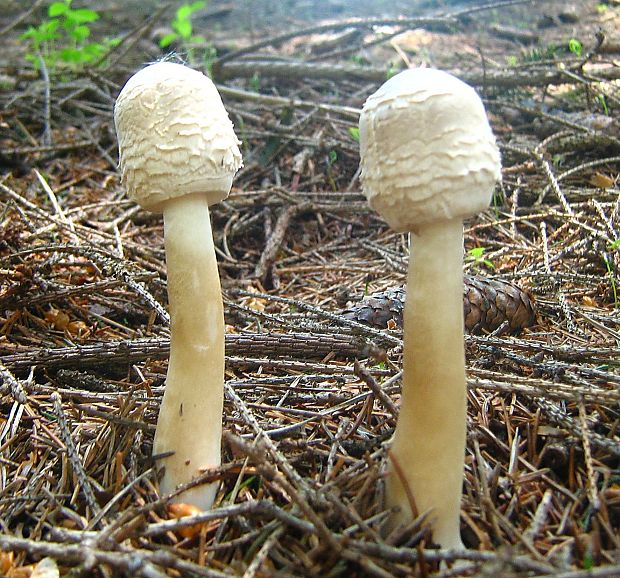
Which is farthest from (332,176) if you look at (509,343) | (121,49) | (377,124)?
(121,49)

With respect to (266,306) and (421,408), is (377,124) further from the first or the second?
(266,306)

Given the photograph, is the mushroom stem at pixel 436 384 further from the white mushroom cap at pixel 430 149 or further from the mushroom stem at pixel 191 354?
the mushroom stem at pixel 191 354

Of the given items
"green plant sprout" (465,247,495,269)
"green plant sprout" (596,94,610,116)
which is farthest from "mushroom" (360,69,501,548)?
"green plant sprout" (596,94,610,116)

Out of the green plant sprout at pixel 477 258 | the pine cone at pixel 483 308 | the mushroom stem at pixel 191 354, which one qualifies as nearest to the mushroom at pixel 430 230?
the mushroom stem at pixel 191 354

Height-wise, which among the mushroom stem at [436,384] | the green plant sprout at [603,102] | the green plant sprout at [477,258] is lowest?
the mushroom stem at [436,384]

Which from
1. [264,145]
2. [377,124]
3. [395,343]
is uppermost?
[264,145]

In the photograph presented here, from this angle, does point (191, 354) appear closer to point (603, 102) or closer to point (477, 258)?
point (477, 258)

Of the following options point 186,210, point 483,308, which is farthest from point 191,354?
point 483,308
